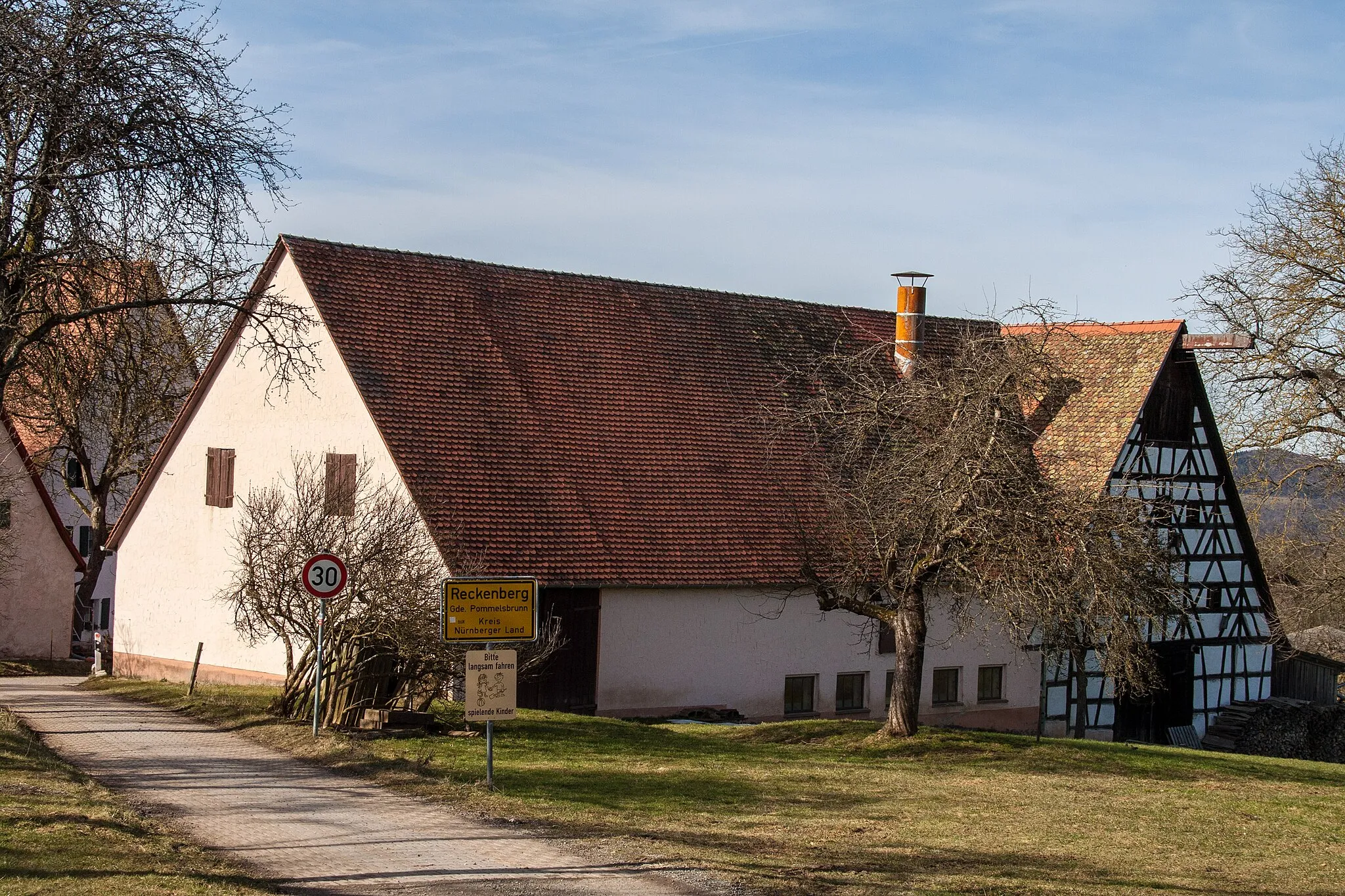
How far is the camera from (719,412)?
27.1 metres

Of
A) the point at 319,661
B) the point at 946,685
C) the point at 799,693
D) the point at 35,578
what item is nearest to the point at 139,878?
the point at 319,661

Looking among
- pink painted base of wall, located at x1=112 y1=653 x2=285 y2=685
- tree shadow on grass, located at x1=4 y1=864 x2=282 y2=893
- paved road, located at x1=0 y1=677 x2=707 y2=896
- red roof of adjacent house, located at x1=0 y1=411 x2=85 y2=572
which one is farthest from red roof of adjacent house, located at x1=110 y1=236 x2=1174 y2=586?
tree shadow on grass, located at x1=4 y1=864 x2=282 y2=893

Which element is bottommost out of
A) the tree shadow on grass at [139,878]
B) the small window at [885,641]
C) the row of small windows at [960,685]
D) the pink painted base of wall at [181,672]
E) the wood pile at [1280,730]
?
the wood pile at [1280,730]

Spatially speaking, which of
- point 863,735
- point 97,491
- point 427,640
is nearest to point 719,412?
point 863,735

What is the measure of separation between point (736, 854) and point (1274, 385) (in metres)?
→ 19.5

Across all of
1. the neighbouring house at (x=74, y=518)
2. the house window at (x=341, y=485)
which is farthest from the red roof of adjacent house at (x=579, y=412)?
the neighbouring house at (x=74, y=518)

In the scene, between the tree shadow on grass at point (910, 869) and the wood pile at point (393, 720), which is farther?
the wood pile at point (393, 720)

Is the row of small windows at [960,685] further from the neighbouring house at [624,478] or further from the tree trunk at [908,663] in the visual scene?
the tree trunk at [908,663]

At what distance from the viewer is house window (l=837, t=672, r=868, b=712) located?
25.6 metres

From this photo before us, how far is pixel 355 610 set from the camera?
57.7 ft

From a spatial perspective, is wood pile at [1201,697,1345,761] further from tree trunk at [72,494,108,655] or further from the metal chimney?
tree trunk at [72,494,108,655]

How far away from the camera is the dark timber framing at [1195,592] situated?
28453mm

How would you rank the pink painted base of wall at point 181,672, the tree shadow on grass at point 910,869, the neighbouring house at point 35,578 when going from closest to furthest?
1. the tree shadow on grass at point 910,869
2. the pink painted base of wall at point 181,672
3. the neighbouring house at point 35,578

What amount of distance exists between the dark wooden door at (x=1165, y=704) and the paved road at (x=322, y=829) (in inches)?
746
